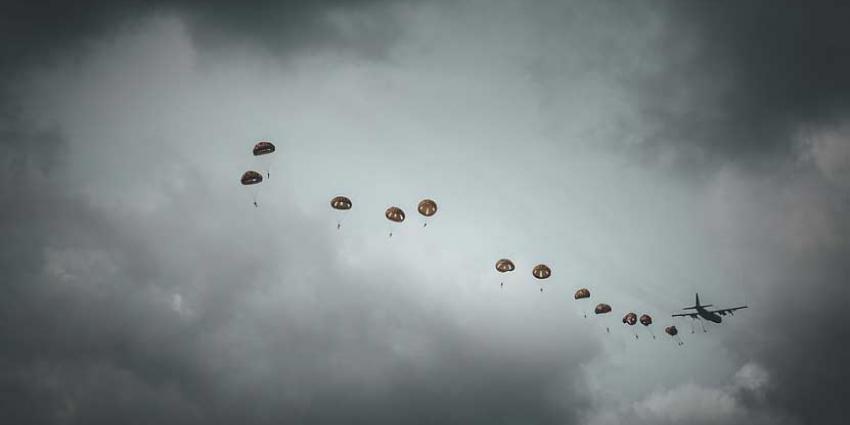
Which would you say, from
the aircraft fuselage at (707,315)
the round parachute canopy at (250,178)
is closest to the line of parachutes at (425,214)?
the round parachute canopy at (250,178)

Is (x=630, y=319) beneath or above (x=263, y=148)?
beneath

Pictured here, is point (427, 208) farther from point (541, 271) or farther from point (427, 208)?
point (541, 271)

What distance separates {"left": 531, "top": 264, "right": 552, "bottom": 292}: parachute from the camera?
2349 inches

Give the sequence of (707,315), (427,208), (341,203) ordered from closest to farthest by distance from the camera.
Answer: (341,203) < (427,208) < (707,315)

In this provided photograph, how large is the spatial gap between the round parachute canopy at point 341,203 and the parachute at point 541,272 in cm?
2816

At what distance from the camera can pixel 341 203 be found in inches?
2052

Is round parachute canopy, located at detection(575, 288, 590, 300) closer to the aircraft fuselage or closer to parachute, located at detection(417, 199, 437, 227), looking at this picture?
parachute, located at detection(417, 199, 437, 227)

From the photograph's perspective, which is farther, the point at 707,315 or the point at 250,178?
the point at 707,315

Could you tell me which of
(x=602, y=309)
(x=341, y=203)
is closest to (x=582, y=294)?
(x=602, y=309)

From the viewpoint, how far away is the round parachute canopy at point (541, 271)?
5969 cm

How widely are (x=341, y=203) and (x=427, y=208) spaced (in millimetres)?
10939

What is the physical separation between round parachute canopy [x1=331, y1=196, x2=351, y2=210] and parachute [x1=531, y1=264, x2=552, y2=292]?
28.2 metres

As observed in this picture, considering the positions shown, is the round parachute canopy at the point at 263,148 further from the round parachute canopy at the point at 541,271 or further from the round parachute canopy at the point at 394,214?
the round parachute canopy at the point at 541,271

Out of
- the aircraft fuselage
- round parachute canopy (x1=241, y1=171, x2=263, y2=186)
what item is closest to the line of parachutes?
round parachute canopy (x1=241, y1=171, x2=263, y2=186)
